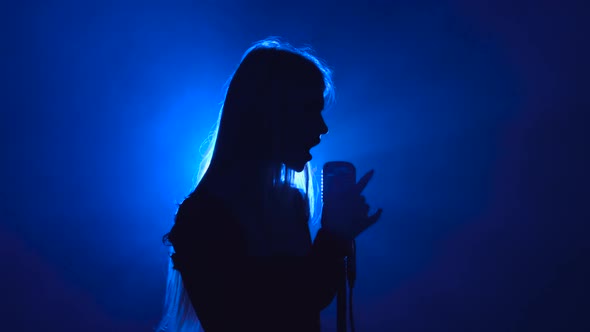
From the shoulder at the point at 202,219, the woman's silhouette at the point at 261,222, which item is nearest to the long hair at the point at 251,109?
the woman's silhouette at the point at 261,222

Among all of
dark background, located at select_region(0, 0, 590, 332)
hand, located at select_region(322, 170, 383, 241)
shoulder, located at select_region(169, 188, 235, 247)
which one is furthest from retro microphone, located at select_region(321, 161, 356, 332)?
dark background, located at select_region(0, 0, 590, 332)

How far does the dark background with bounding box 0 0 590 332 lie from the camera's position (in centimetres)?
167

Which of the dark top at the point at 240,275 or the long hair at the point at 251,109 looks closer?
the dark top at the point at 240,275

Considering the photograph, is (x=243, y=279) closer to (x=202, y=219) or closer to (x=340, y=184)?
(x=202, y=219)

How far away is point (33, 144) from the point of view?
5.51 feet

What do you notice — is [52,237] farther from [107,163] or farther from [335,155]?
[335,155]

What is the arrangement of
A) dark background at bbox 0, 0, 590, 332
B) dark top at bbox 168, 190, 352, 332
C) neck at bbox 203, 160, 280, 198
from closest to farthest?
dark top at bbox 168, 190, 352, 332, neck at bbox 203, 160, 280, 198, dark background at bbox 0, 0, 590, 332

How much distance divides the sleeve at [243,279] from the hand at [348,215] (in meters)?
0.03

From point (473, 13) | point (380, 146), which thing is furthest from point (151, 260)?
point (473, 13)

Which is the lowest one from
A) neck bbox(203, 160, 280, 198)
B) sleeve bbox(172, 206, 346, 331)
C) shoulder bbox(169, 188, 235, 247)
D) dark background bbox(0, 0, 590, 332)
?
sleeve bbox(172, 206, 346, 331)

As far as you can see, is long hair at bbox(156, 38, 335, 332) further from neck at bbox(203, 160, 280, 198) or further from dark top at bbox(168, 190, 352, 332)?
dark top at bbox(168, 190, 352, 332)

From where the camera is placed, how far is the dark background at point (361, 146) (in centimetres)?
167

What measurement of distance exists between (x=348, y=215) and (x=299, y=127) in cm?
18

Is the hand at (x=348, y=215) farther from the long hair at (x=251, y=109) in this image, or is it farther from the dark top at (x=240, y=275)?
the long hair at (x=251, y=109)
